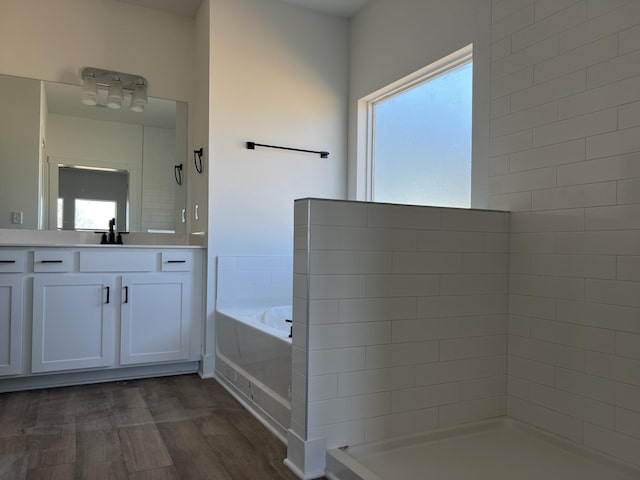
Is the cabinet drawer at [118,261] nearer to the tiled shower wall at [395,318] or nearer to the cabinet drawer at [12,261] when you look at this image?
the cabinet drawer at [12,261]

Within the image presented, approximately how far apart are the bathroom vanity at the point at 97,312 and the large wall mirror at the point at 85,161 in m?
0.53

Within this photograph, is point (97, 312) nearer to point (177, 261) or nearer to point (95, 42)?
point (177, 261)

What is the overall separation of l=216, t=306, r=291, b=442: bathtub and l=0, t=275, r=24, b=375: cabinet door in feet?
3.71

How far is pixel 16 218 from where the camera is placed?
3.18 metres

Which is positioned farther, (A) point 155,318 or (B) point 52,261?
(A) point 155,318

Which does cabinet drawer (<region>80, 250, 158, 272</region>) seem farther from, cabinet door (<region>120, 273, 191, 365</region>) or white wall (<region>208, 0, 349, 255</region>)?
white wall (<region>208, 0, 349, 255</region>)

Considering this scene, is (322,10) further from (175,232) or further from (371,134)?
(175,232)

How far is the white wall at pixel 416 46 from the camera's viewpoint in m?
2.47

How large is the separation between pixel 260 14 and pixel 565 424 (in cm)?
307

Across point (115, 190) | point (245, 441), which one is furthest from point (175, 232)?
point (245, 441)

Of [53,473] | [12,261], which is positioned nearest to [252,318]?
[53,473]

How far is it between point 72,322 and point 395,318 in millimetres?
2019

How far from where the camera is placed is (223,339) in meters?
3.12

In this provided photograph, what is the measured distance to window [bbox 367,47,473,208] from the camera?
282 cm
